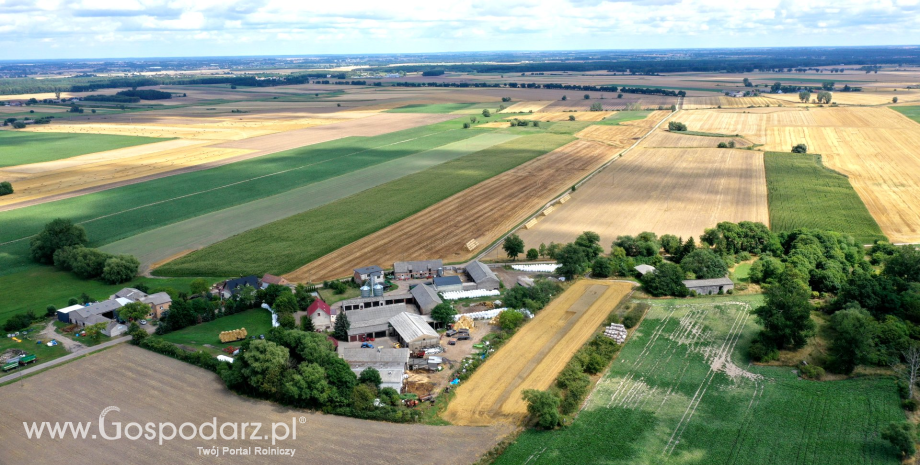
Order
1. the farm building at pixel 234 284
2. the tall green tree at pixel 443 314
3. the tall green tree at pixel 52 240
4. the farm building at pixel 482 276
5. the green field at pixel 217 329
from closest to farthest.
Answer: the green field at pixel 217 329
the tall green tree at pixel 443 314
the farm building at pixel 234 284
the farm building at pixel 482 276
the tall green tree at pixel 52 240

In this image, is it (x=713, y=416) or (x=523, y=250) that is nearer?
(x=713, y=416)

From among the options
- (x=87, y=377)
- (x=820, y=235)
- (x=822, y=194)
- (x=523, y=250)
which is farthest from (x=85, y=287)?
(x=822, y=194)

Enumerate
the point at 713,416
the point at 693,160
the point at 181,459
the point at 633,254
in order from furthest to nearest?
1. the point at 693,160
2. the point at 633,254
3. the point at 713,416
4. the point at 181,459

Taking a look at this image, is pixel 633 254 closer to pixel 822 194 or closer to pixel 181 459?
pixel 822 194

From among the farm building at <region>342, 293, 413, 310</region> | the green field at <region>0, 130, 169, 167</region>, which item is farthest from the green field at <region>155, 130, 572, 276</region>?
the green field at <region>0, 130, 169, 167</region>

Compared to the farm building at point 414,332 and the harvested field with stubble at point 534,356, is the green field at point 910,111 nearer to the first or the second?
the harvested field with stubble at point 534,356

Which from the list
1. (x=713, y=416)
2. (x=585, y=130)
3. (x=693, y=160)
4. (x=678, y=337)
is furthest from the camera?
(x=585, y=130)

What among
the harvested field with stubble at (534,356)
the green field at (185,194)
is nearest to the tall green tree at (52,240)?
the green field at (185,194)
